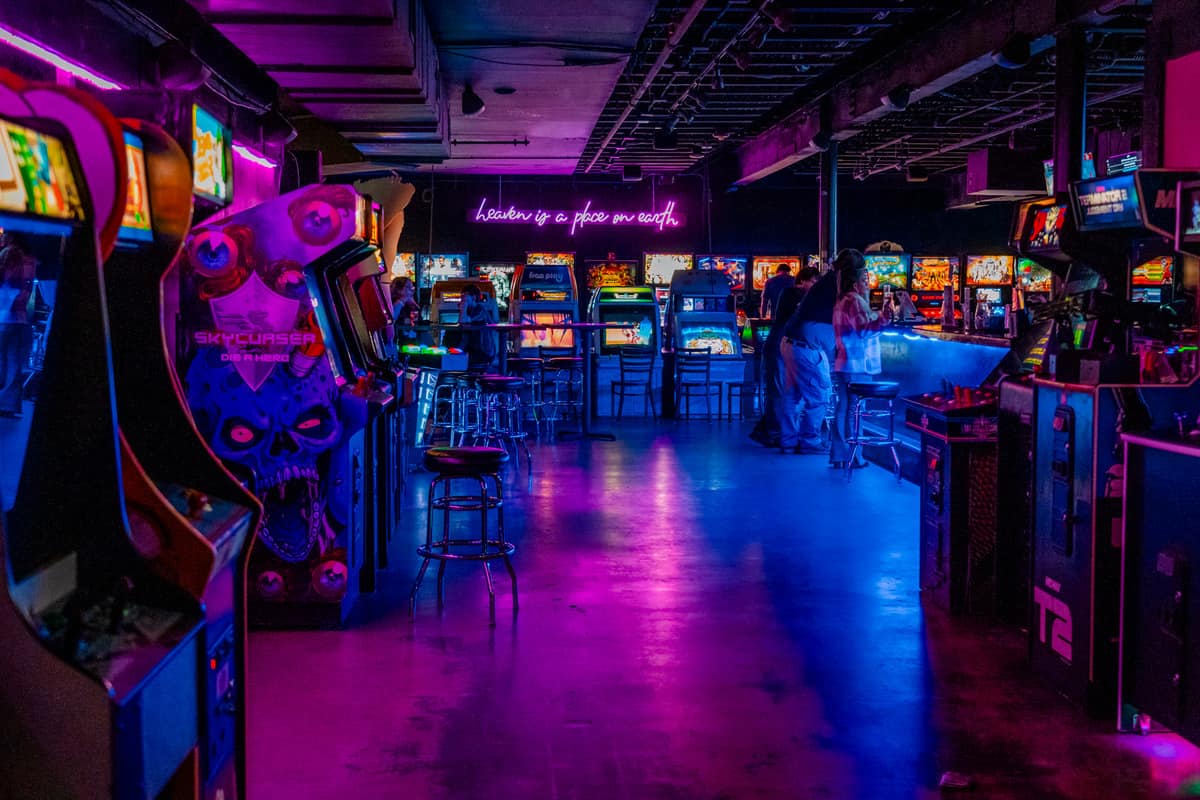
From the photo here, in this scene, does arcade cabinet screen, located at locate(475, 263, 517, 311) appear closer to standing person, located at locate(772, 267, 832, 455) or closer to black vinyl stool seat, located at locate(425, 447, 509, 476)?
standing person, located at locate(772, 267, 832, 455)

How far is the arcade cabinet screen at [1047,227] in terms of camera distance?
4.69 metres

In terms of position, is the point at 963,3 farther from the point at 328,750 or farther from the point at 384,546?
the point at 328,750

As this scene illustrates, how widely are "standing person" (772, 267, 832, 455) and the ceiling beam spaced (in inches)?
79.3

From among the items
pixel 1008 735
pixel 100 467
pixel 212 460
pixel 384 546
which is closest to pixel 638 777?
pixel 1008 735

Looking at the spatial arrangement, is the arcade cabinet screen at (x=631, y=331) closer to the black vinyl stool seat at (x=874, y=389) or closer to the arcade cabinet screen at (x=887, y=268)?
the black vinyl stool seat at (x=874, y=389)

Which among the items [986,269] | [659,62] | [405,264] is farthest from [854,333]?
[986,269]

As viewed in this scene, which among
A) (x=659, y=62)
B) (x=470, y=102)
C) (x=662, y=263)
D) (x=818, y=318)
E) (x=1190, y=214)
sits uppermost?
(x=659, y=62)

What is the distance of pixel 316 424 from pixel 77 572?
2933mm

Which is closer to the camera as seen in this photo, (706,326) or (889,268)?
(706,326)

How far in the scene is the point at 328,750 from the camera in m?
Result: 3.59

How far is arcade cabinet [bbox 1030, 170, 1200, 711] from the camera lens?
12.6 ft

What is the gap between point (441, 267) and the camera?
18641mm

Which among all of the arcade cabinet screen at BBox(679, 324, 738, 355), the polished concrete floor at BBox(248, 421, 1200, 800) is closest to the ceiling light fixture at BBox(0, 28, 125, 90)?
the polished concrete floor at BBox(248, 421, 1200, 800)

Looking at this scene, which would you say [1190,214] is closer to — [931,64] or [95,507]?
[95,507]
